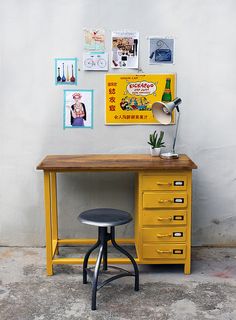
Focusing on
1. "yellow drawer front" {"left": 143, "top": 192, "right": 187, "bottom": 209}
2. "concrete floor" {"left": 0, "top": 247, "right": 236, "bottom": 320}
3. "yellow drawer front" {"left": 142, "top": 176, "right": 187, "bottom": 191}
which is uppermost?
"yellow drawer front" {"left": 142, "top": 176, "right": 187, "bottom": 191}

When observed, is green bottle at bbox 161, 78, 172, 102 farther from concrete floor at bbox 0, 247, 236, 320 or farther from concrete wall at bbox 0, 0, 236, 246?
concrete floor at bbox 0, 247, 236, 320

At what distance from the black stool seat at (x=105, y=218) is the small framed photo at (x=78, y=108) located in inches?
35.4

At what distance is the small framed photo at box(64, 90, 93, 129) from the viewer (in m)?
3.46

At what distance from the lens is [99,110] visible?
3480 millimetres

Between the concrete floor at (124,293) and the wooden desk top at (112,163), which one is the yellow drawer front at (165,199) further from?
the concrete floor at (124,293)

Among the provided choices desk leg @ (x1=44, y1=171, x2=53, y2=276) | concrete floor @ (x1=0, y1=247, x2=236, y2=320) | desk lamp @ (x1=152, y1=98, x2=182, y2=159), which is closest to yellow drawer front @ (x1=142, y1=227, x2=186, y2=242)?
concrete floor @ (x1=0, y1=247, x2=236, y2=320)

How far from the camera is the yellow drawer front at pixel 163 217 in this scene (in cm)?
301

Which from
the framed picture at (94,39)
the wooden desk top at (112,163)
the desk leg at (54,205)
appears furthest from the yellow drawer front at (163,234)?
the framed picture at (94,39)

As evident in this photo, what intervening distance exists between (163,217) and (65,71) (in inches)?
56.3

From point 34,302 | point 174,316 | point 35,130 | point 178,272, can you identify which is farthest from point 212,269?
point 35,130

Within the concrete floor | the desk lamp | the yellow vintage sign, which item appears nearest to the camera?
the concrete floor

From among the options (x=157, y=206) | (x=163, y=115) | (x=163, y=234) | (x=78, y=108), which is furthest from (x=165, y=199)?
(x=78, y=108)

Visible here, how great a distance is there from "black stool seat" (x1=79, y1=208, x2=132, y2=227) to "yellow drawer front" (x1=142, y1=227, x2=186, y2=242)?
1.02ft

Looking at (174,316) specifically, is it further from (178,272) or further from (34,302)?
(34,302)
